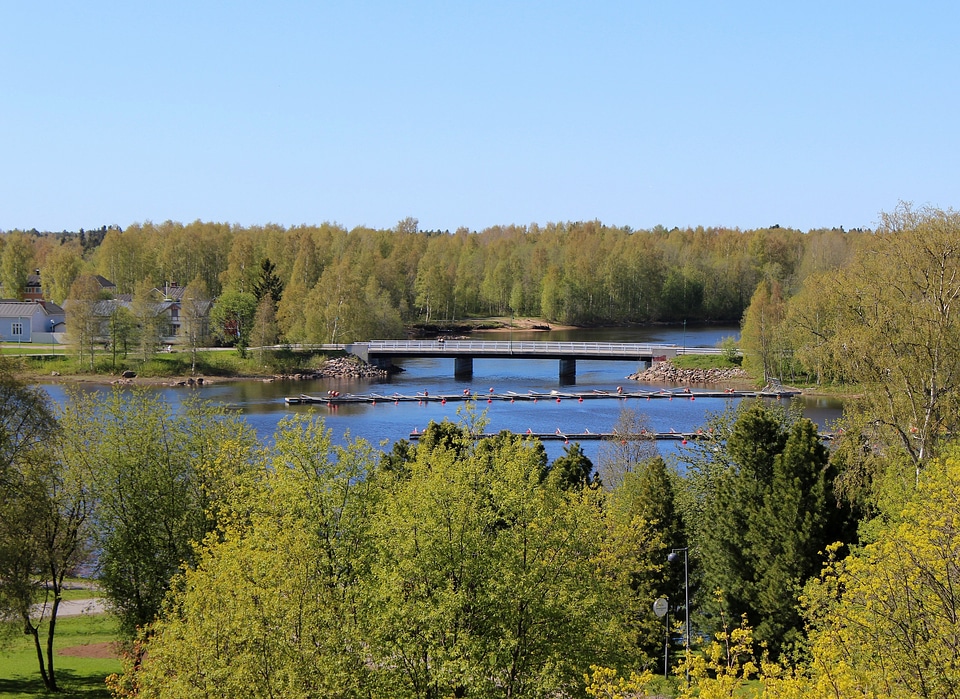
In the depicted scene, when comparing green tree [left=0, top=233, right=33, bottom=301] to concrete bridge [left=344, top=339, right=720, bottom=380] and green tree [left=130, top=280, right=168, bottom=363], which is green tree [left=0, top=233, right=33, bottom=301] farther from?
concrete bridge [left=344, top=339, right=720, bottom=380]

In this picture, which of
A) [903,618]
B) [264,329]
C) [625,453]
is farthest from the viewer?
[264,329]

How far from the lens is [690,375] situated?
82562mm

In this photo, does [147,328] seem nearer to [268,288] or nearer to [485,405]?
[268,288]

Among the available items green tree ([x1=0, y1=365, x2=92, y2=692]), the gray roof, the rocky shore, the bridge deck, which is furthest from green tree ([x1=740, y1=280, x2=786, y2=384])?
the gray roof

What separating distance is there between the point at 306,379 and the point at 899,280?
6475cm

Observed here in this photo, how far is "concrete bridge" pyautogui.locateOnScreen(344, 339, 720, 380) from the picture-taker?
282 feet

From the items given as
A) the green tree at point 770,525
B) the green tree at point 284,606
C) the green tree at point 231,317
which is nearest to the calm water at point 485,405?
the green tree at point 231,317

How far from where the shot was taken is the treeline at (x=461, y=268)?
4833 inches

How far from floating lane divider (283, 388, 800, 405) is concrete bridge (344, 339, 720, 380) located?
32.2ft

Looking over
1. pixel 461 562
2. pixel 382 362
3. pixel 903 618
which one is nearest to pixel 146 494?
pixel 461 562

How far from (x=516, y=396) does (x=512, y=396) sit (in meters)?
0.29

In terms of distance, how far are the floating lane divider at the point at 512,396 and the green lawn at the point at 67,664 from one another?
4217cm

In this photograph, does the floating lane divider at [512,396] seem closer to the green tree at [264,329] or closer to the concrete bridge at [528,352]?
the concrete bridge at [528,352]

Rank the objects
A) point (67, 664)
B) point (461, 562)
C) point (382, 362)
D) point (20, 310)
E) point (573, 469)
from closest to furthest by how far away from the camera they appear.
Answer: point (461, 562)
point (67, 664)
point (573, 469)
point (382, 362)
point (20, 310)
